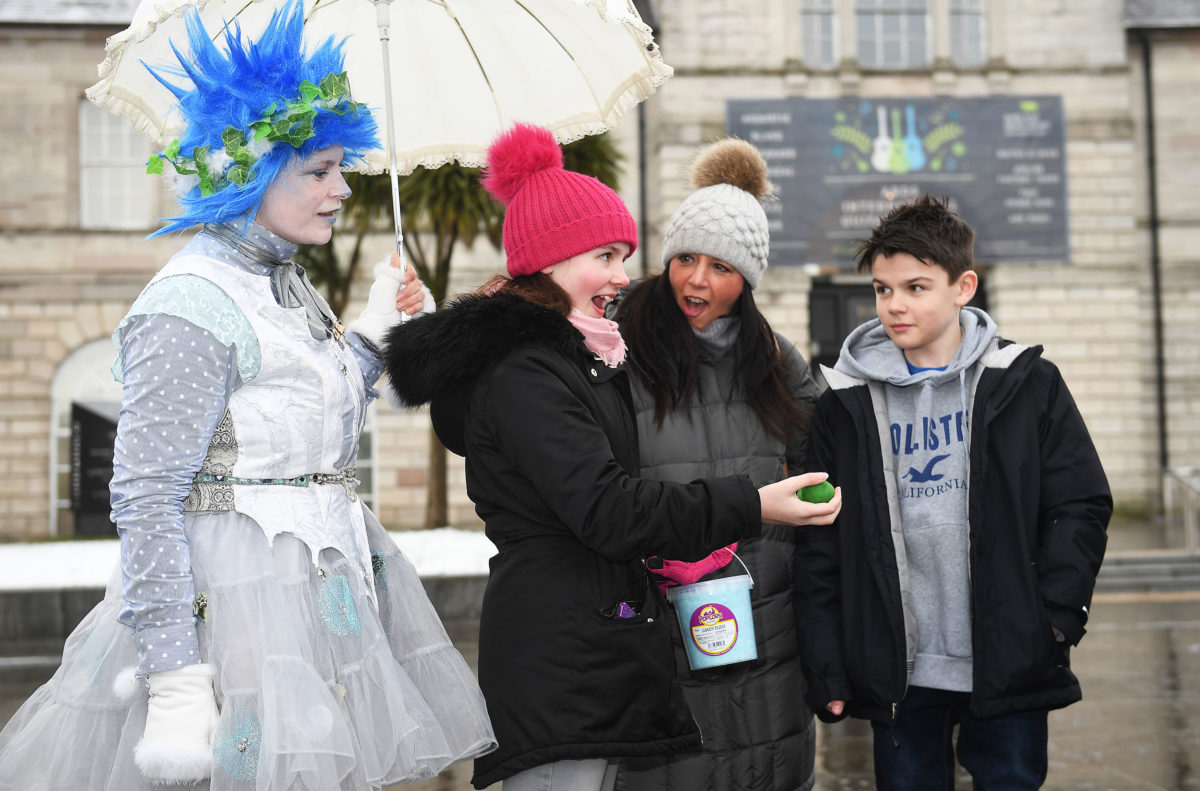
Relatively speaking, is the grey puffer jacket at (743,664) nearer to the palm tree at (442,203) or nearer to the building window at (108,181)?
the palm tree at (442,203)

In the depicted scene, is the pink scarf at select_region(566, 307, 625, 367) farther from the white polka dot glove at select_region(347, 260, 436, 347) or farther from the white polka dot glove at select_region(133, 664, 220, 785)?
the white polka dot glove at select_region(133, 664, 220, 785)

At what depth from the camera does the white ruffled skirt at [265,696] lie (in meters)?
2.35

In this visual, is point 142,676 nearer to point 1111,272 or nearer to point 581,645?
point 581,645

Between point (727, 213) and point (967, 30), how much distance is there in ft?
61.3

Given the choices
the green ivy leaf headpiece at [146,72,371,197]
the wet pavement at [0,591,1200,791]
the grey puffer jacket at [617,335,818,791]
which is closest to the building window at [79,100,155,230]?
the wet pavement at [0,591,1200,791]

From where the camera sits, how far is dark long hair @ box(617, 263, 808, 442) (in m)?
3.32

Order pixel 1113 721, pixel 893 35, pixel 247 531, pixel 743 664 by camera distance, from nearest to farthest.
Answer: pixel 247 531 < pixel 743 664 < pixel 1113 721 < pixel 893 35

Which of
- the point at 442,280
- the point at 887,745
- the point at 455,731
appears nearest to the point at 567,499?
the point at 455,731

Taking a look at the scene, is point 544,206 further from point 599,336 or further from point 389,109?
point 389,109

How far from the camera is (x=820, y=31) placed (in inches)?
793

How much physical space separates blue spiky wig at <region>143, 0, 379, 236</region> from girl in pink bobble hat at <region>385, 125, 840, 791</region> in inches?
18.0

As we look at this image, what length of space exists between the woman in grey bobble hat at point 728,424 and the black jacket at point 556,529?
39 cm

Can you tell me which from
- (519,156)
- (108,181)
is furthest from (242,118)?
(108,181)

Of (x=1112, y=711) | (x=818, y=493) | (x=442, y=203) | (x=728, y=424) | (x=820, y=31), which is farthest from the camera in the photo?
(x=820, y=31)
